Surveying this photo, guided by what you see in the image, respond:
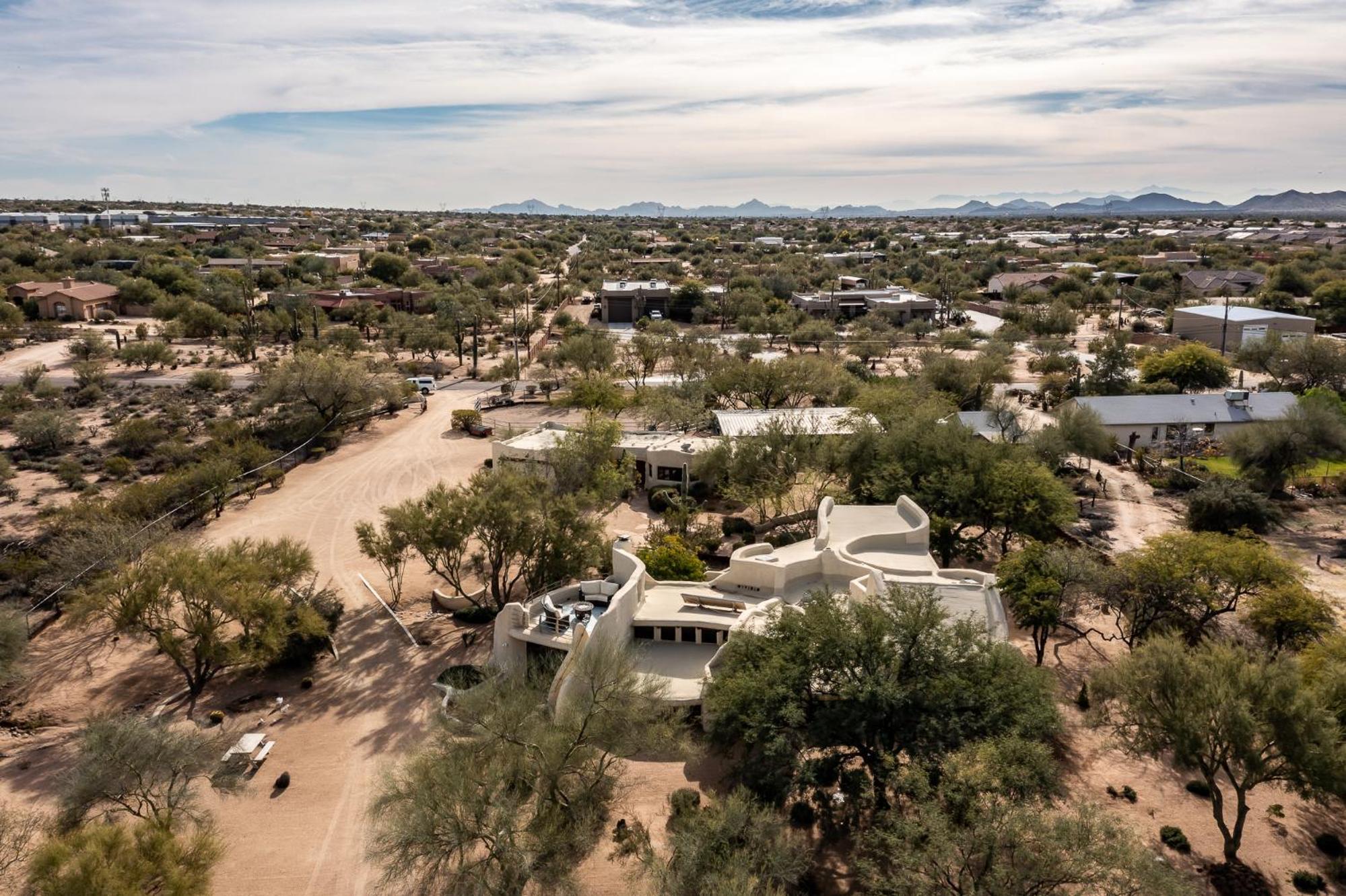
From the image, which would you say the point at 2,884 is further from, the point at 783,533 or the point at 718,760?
the point at 783,533

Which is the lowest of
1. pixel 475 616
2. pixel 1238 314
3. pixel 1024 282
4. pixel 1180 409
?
pixel 475 616

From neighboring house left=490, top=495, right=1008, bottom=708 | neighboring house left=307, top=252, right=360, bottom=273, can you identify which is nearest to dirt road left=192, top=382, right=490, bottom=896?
neighboring house left=490, top=495, right=1008, bottom=708

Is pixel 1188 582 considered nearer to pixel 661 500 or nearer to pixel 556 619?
pixel 556 619

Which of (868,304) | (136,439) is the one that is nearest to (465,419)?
(136,439)

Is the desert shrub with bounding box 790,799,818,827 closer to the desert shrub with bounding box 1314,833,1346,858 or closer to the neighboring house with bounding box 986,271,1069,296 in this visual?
the desert shrub with bounding box 1314,833,1346,858

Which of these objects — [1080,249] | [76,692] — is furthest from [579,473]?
[1080,249]

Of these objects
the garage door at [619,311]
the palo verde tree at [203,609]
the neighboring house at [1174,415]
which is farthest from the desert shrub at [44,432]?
the neighboring house at [1174,415]
